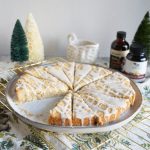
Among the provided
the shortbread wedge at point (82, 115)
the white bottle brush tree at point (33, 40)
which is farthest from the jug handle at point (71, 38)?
the shortbread wedge at point (82, 115)

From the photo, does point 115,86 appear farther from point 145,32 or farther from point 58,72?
point 145,32

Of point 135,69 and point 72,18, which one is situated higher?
point 72,18

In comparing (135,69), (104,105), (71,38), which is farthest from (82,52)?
(104,105)

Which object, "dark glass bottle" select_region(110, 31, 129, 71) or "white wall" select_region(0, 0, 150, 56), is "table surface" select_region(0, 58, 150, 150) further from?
"white wall" select_region(0, 0, 150, 56)

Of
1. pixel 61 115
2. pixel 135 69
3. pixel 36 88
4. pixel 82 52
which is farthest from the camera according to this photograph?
pixel 82 52

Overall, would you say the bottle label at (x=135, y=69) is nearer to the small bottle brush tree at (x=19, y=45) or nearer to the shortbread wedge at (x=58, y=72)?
the shortbread wedge at (x=58, y=72)

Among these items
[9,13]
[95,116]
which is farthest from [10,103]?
[9,13]
